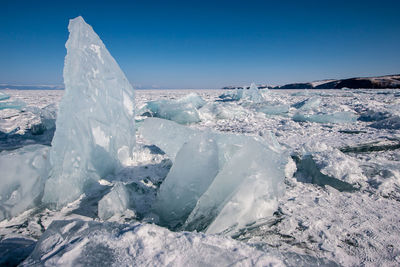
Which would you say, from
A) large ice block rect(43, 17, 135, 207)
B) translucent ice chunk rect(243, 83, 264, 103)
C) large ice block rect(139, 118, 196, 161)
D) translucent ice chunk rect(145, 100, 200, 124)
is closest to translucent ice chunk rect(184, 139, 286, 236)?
large ice block rect(139, 118, 196, 161)

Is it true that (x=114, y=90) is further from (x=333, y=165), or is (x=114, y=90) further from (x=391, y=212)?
(x=391, y=212)

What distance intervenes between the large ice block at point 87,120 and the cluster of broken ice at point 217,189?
1.84 ft

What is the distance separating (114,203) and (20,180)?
49 centimetres

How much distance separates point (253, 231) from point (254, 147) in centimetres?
40

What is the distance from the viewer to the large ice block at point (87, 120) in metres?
1.24

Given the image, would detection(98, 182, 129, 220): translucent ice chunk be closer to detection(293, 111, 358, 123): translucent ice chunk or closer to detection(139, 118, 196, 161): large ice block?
detection(139, 118, 196, 161): large ice block

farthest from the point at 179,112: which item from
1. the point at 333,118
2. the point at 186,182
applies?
the point at 186,182

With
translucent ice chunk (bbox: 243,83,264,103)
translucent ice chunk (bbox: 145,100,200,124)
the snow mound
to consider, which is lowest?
the snow mound

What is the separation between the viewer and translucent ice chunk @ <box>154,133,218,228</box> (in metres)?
1.09

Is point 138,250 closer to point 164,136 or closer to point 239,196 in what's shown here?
point 239,196

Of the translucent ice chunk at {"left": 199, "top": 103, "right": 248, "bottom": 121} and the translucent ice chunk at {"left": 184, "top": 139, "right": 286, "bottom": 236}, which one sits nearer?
the translucent ice chunk at {"left": 184, "top": 139, "right": 286, "bottom": 236}

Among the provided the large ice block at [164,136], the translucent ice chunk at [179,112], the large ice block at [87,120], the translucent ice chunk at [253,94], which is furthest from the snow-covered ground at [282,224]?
the translucent ice chunk at [253,94]

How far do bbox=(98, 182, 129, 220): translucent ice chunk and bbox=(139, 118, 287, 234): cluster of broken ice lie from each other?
0.17m

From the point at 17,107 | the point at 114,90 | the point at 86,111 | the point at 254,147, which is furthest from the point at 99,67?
the point at 17,107
